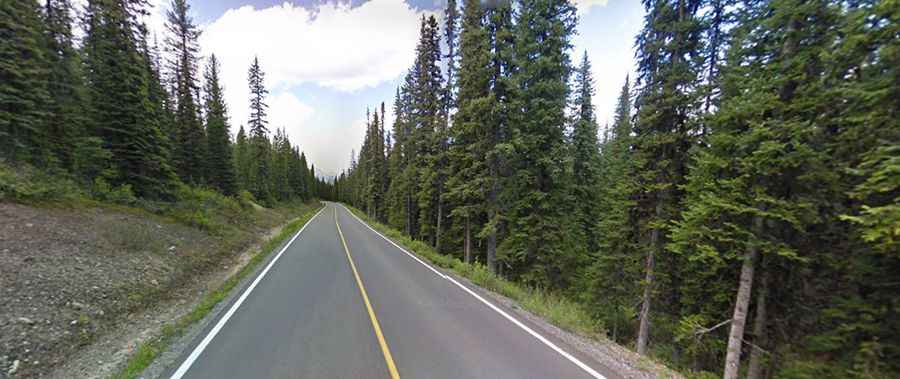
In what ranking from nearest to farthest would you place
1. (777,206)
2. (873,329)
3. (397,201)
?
1. (873,329)
2. (777,206)
3. (397,201)

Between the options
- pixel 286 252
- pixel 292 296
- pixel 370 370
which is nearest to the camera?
pixel 370 370

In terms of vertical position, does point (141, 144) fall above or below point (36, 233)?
above

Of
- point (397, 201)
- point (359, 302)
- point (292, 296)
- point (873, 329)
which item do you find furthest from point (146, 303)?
point (397, 201)

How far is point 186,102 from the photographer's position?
81.0 ft

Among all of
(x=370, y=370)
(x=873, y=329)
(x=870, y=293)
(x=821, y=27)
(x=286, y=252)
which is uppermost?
(x=821, y=27)

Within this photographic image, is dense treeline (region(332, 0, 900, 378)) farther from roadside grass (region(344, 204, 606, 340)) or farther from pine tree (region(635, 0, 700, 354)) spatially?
roadside grass (region(344, 204, 606, 340))

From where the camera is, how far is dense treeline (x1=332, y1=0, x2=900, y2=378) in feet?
17.2

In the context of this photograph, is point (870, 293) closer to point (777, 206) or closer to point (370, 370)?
point (777, 206)

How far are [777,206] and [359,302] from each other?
989 cm

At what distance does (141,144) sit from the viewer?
Result: 14469 mm

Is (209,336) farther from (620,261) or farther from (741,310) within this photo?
(620,261)

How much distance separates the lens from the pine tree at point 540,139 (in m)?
12.4

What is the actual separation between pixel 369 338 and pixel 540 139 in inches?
411

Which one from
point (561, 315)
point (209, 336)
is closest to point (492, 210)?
point (561, 315)
